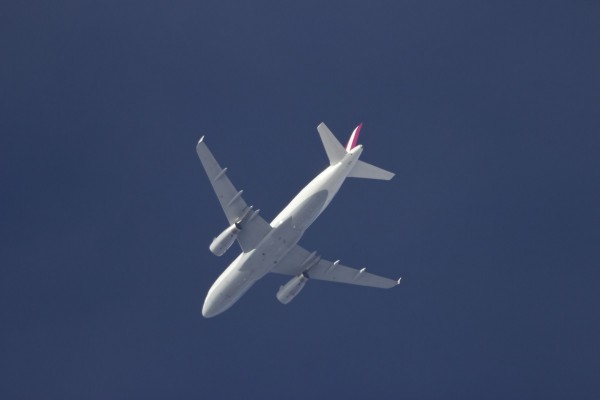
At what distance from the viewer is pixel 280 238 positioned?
73.5m

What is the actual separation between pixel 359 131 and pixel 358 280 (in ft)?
45.7

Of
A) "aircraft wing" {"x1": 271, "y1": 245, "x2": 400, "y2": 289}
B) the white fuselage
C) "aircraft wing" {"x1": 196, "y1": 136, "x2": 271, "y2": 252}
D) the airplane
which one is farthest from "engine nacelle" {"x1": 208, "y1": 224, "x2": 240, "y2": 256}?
"aircraft wing" {"x1": 271, "y1": 245, "x2": 400, "y2": 289}

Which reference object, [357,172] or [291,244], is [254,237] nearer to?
[291,244]

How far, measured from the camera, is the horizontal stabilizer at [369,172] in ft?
249

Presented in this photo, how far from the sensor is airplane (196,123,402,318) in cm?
7162

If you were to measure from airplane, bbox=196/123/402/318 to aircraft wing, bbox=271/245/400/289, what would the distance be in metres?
1.21

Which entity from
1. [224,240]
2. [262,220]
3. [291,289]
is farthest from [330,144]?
[291,289]

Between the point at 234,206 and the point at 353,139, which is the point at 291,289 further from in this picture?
the point at 353,139

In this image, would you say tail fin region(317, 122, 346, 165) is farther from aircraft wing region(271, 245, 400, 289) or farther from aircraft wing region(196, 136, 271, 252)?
aircraft wing region(271, 245, 400, 289)

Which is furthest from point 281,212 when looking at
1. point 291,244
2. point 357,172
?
point 357,172

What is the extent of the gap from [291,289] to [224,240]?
32.4 ft

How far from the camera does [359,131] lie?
78.8 m

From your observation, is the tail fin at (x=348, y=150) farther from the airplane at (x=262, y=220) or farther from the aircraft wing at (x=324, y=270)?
the aircraft wing at (x=324, y=270)

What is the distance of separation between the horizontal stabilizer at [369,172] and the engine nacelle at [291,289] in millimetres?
11006
